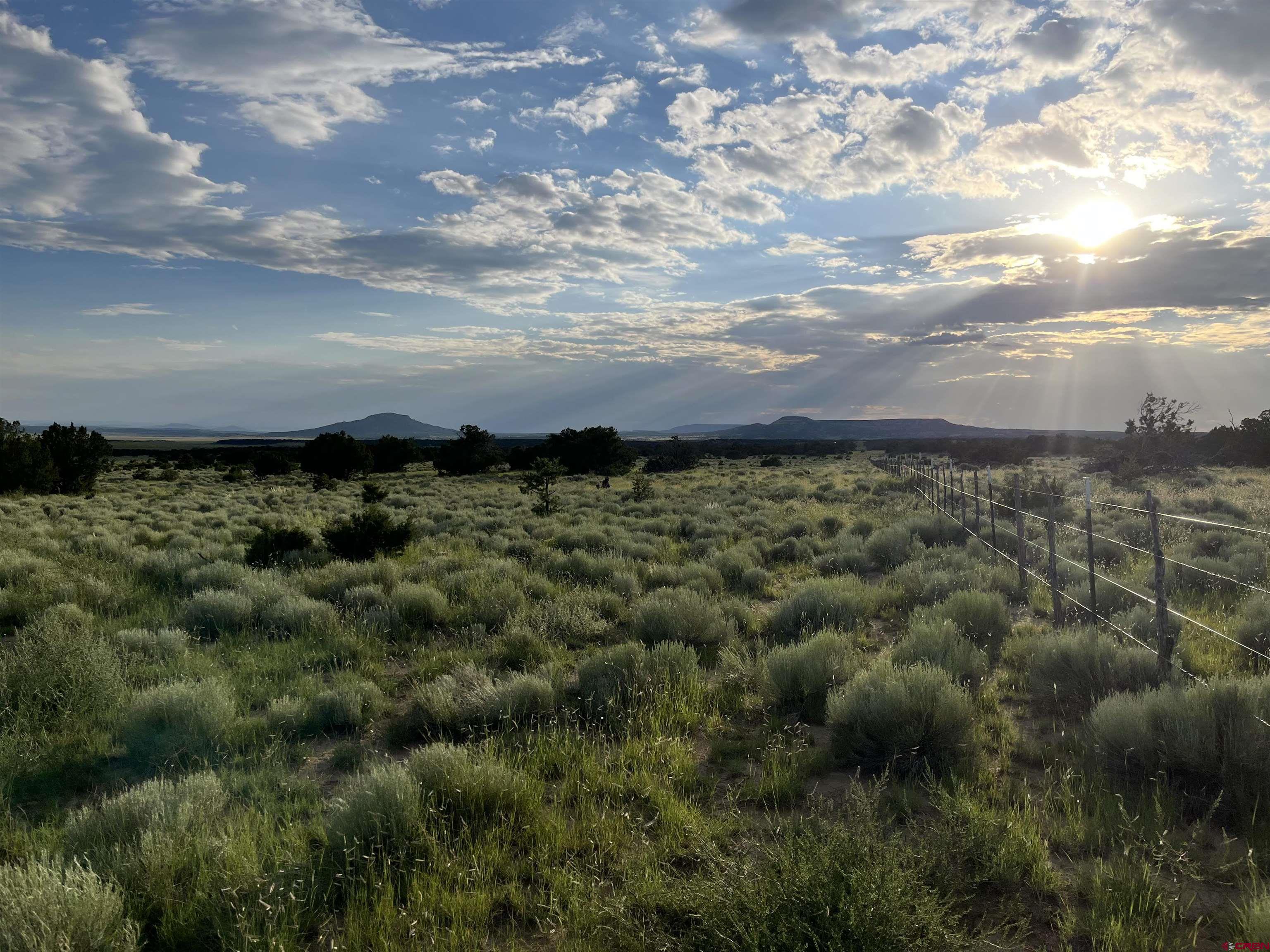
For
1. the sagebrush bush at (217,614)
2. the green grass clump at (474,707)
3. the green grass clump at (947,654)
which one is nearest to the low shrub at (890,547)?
the green grass clump at (947,654)

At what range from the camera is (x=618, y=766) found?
5.44 m

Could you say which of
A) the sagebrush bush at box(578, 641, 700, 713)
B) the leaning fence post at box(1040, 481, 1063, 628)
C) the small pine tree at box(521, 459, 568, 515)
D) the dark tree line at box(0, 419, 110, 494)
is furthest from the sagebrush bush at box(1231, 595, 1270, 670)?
the dark tree line at box(0, 419, 110, 494)

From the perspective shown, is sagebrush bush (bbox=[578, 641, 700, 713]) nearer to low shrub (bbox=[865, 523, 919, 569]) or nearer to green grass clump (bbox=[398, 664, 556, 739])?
green grass clump (bbox=[398, 664, 556, 739])

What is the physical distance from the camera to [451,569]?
12.9 metres

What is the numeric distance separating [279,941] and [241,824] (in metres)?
1.15

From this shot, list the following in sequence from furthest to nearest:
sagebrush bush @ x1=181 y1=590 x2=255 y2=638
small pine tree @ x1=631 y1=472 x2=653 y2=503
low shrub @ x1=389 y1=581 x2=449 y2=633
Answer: small pine tree @ x1=631 y1=472 x2=653 y2=503 → low shrub @ x1=389 y1=581 x2=449 y2=633 → sagebrush bush @ x1=181 y1=590 x2=255 y2=638

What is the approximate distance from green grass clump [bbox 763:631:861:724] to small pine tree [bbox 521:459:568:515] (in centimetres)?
1646

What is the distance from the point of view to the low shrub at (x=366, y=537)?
14.3 meters

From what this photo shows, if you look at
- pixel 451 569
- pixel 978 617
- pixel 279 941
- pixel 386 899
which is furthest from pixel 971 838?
pixel 451 569

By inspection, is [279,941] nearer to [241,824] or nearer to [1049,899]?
[241,824]

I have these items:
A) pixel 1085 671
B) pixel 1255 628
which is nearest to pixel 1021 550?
pixel 1255 628

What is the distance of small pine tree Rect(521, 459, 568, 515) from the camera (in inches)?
936

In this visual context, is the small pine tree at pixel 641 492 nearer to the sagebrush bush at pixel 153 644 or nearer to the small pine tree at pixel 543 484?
the small pine tree at pixel 543 484

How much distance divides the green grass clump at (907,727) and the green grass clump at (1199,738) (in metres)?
0.92
